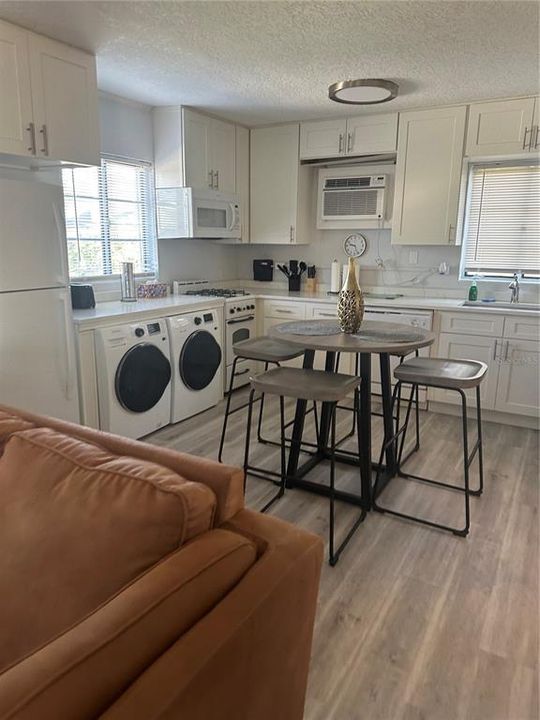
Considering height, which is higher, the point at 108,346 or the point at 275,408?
the point at 108,346

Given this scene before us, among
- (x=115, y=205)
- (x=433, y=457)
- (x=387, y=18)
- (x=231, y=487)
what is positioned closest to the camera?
(x=231, y=487)

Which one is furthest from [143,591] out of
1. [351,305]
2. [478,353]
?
[478,353]

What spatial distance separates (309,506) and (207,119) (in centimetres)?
334

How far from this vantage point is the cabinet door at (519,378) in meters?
3.62

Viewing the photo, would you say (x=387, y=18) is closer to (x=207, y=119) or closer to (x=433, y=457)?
(x=207, y=119)

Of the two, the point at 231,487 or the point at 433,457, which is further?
the point at 433,457

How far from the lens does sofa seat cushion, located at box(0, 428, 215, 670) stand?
947 mm

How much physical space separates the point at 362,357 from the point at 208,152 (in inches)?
106

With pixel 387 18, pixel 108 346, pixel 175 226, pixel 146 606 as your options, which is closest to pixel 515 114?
pixel 387 18

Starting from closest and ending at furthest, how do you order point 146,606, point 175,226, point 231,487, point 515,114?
point 146,606 → point 231,487 → point 515,114 → point 175,226

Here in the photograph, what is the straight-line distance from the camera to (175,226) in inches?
164

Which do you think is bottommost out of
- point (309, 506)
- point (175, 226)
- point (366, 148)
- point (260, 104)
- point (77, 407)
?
point (309, 506)

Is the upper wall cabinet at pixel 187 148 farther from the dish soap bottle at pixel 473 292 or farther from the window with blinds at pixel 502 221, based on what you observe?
the dish soap bottle at pixel 473 292

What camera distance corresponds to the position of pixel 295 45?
2695mm
